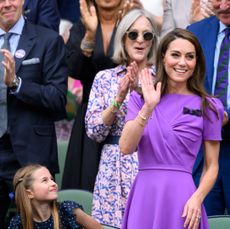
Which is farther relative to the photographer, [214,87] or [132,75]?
[214,87]

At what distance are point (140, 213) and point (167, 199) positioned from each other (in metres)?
0.19

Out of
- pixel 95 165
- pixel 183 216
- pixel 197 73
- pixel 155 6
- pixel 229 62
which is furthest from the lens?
pixel 155 6

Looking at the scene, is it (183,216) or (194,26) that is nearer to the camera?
(183,216)

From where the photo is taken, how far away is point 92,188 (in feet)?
25.4

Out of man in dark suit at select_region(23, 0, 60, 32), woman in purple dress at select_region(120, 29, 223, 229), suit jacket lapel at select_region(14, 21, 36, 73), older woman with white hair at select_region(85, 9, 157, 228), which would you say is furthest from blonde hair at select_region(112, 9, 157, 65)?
man in dark suit at select_region(23, 0, 60, 32)

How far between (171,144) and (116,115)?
47.5 inches

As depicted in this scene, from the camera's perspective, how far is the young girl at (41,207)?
6098 mm

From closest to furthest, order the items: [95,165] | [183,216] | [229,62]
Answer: [183,216], [229,62], [95,165]

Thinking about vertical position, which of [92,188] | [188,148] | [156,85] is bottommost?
[92,188]

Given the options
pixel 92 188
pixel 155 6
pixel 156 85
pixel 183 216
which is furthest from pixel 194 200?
pixel 155 6

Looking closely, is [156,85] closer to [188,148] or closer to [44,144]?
[188,148]

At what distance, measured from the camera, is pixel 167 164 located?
577 cm

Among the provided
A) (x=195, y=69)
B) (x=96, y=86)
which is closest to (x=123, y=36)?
(x=96, y=86)

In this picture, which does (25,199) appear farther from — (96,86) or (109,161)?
(96,86)
